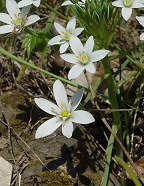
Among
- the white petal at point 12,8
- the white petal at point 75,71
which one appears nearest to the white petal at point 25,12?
the white petal at point 12,8

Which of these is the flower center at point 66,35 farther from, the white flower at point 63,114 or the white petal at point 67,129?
the white petal at point 67,129

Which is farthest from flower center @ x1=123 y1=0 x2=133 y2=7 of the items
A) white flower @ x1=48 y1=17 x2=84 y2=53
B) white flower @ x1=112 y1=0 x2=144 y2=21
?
white flower @ x1=48 y1=17 x2=84 y2=53

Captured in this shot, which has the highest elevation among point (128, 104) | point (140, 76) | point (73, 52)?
point (73, 52)

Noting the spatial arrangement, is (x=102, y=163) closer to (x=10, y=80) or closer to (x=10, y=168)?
(x=10, y=168)

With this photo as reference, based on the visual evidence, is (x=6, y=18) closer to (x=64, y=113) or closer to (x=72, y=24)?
(x=72, y=24)

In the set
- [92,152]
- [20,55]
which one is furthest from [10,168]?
[20,55]

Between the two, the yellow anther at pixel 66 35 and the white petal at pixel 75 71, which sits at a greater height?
the yellow anther at pixel 66 35

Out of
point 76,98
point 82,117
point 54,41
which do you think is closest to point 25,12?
point 54,41
